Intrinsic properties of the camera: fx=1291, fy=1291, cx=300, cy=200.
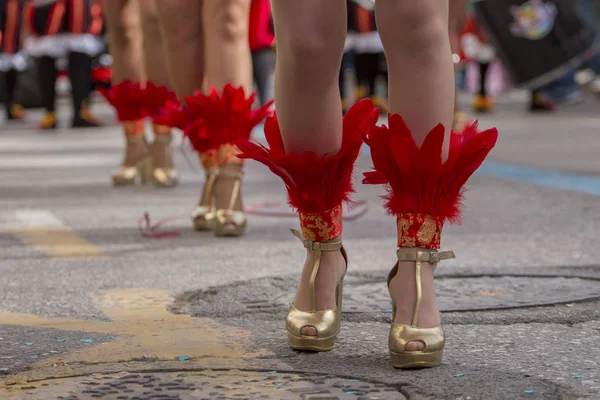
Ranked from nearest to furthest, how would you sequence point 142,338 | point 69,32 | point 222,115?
point 142,338 < point 222,115 < point 69,32

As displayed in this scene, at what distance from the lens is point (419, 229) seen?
2266mm

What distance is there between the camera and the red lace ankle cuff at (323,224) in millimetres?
2418

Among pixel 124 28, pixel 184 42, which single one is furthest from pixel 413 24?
pixel 124 28

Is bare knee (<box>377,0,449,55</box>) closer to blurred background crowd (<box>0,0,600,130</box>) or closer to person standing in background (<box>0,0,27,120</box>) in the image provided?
blurred background crowd (<box>0,0,600,130</box>)

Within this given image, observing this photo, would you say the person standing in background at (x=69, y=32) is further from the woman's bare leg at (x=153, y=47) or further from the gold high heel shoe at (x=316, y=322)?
the gold high heel shoe at (x=316, y=322)

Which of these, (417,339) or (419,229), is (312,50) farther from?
(417,339)

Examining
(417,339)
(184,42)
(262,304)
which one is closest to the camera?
(417,339)

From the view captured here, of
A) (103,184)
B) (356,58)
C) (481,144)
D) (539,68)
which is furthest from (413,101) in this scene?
(356,58)

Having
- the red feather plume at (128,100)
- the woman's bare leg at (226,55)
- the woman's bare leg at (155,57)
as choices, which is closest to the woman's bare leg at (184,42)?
the woman's bare leg at (226,55)

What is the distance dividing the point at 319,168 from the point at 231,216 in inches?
63.6

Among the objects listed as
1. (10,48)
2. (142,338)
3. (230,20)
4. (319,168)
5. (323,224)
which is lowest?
(142,338)

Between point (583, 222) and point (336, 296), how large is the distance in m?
1.93

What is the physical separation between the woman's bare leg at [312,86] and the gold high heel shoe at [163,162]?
3.13 meters

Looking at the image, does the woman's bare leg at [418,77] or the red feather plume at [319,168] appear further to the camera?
the red feather plume at [319,168]
